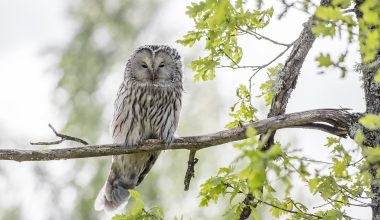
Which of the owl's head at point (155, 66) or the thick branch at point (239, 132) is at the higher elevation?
the owl's head at point (155, 66)

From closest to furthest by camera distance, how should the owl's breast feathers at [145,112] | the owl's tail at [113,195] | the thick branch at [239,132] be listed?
1. the thick branch at [239,132]
2. the owl's breast feathers at [145,112]
3. the owl's tail at [113,195]

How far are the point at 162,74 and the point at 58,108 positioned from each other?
5739mm

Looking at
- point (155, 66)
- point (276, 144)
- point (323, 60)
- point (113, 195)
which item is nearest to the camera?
point (323, 60)

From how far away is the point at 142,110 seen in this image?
15.3 feet

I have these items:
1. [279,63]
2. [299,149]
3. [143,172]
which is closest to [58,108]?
[143,172]

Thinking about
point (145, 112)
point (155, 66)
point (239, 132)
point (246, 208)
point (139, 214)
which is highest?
point (155, 66)

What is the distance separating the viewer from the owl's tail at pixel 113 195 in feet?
16.7

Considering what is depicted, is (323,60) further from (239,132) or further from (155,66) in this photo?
(155,66)

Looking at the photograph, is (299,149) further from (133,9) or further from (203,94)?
(133,9)

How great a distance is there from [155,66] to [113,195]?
105 centimetres

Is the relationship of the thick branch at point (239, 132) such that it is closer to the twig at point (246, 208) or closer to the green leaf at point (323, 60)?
the twig at point (246, 208)

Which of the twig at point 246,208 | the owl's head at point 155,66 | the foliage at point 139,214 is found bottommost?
the foliage at point 139,214

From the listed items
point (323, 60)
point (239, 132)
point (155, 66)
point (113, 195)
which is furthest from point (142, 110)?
point (323, 60)

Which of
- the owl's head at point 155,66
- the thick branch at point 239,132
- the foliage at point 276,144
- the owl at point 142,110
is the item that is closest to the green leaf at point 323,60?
the foliage at point 276,144
